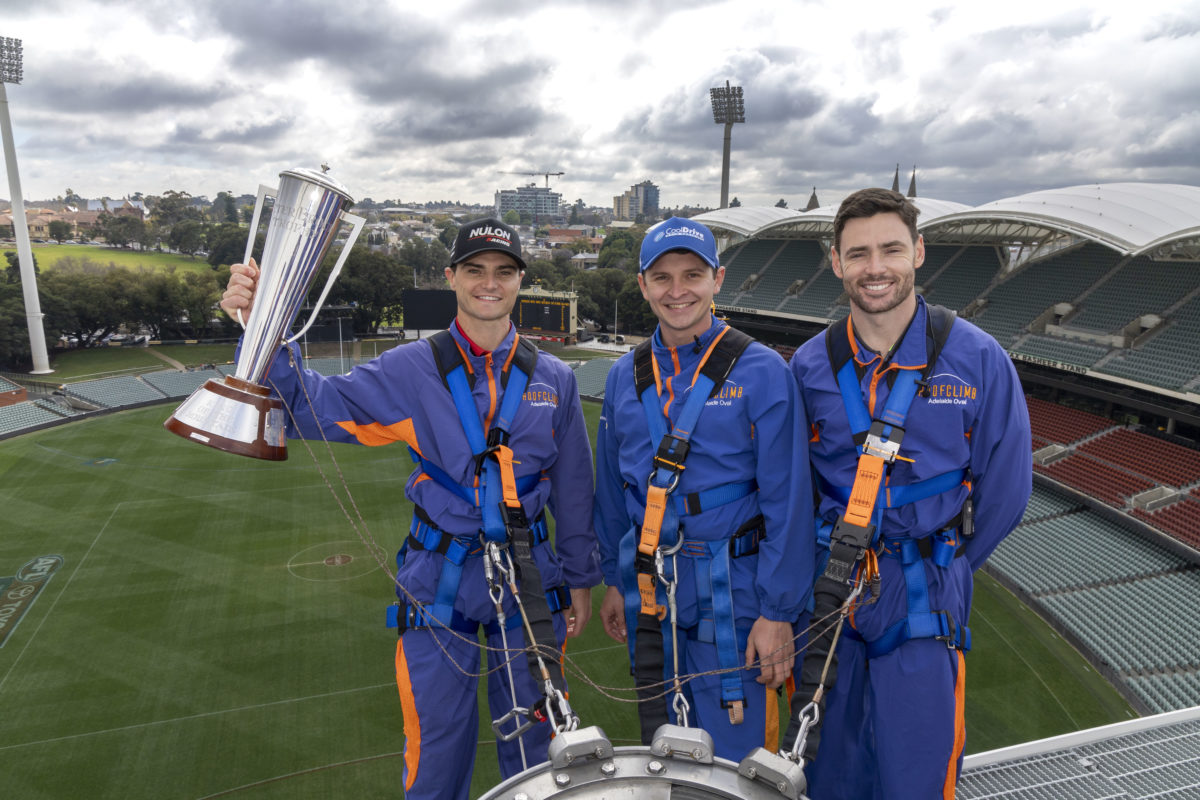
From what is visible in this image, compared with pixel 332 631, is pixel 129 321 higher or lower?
higher

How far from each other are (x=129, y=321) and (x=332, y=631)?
42.9m

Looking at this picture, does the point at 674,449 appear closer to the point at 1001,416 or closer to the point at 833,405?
the point at 833,405

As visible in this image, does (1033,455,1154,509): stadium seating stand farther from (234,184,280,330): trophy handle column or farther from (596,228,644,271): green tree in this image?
(596,228,644,271): green tree

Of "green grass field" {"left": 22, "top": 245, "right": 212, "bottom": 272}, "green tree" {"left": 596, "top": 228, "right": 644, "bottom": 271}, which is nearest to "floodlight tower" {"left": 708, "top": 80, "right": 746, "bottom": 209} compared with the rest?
"green tree" {"left": 596, "top": 228, "right": 644, "bottom": 271}

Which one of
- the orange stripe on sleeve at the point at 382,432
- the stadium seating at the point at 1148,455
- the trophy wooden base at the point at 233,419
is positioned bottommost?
the stadium seating at the point at 1148,455

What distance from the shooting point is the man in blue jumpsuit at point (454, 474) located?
3.55m

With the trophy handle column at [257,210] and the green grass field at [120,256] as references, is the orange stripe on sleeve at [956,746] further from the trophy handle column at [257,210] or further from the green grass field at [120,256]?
the green grass field at [120,256]

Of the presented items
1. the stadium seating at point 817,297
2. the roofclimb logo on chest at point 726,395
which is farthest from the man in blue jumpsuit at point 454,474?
the stadium seating at point 817,297

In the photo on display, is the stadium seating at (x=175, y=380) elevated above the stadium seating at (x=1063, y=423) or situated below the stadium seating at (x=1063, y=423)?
below

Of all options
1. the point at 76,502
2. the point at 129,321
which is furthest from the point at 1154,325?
the point at 129,321

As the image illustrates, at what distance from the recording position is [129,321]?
46.8 meters

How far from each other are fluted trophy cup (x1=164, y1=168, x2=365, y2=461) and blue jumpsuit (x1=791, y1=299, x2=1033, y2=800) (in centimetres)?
266

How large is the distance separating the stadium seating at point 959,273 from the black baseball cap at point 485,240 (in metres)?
32.2

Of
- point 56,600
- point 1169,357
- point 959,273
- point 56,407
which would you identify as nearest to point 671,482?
point 56,600
